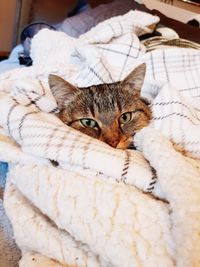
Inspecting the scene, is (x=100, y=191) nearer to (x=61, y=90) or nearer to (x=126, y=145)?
(x=126, y=145)

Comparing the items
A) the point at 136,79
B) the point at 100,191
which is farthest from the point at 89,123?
the point at 100,191

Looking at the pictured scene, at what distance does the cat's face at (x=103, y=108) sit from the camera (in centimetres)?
81

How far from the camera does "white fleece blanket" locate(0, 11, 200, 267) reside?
456 millimetres

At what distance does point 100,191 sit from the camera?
52cm

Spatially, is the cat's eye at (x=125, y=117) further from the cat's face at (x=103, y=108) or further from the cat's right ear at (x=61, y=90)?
the cat's right ear at (x=61, y=90)

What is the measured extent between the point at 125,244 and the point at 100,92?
48 cm

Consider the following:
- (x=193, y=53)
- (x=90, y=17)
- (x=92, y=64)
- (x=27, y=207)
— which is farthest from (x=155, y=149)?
(x=90, y=17)

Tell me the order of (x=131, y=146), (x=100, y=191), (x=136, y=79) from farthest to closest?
(x=136, y=79)
(x=131, y=146)
(x=100, y=191)

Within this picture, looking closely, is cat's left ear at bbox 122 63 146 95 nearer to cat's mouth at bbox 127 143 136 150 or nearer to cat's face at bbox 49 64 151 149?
cat's face at bbox 49 64 151 149

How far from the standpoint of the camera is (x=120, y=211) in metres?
0.49

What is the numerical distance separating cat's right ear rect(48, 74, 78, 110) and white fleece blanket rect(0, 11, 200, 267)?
0.05m

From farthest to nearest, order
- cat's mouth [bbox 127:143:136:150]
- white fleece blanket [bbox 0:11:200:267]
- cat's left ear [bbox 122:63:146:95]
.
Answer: cat's left ear [bbox 122:63:146:95]
cat's mouth [bbox 127:143:136:150]
white fleece blanket [bbox 0:11:200:267]

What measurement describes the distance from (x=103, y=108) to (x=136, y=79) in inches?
4.8

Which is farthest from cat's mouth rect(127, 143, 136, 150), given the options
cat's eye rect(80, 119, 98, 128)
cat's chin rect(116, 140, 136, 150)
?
cat's eye rect(80, 119, 98, 128)
